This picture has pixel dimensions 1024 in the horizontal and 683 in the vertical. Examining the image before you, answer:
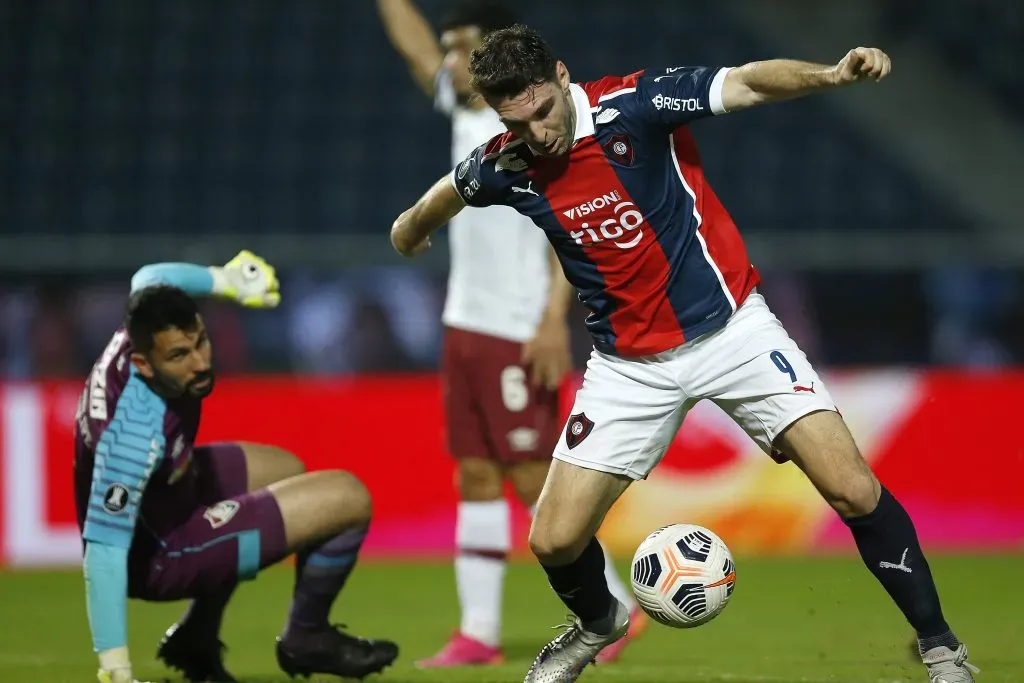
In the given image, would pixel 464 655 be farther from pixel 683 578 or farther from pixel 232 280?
pixel 232 280

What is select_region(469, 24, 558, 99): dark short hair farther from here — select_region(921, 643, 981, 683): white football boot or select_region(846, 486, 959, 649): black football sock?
select_region(921, 643, 981, 683): white football boot

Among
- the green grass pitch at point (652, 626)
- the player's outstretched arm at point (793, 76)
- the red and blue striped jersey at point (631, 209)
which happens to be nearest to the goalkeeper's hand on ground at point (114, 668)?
the green grass pitch at point (652, 626)

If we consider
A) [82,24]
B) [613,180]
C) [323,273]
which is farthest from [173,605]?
[82,24]

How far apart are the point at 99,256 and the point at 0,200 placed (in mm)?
3651

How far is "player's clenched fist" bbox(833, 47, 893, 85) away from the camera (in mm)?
3787

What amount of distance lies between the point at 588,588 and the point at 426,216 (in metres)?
1.24

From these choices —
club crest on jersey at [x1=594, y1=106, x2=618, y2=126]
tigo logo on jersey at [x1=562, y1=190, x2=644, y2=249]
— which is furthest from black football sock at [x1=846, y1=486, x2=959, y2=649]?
club crest on jersey at [x1=594, y1=106, x2=618, y2=126]

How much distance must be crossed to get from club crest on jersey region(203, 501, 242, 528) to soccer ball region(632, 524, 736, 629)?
1426 mm

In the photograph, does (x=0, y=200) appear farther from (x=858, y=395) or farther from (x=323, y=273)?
(x=858, y=395)

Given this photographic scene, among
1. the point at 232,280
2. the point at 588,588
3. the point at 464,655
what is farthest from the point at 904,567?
the point at 232,280

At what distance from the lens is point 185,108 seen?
14.4 metres

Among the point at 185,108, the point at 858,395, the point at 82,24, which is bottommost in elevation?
the point at 858,395

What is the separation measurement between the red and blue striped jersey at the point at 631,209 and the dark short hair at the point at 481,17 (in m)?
1.80

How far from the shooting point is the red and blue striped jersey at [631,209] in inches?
169
